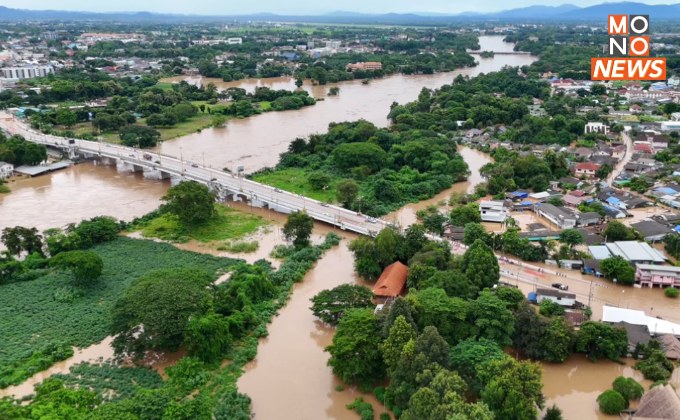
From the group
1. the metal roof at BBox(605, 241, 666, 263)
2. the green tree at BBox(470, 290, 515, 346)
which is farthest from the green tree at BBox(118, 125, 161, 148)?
the metal roof at BBox(605, 241, 666, 263)

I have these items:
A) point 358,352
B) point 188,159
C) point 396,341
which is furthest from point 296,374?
point 188,159

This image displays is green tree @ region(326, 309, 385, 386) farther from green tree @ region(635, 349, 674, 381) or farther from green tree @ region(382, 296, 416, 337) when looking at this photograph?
green tree @ region(635, 349, 674, 381)

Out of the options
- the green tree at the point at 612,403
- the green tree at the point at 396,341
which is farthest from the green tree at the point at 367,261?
the green tree at the point at 612,403

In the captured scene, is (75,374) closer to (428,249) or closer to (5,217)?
(428,249)

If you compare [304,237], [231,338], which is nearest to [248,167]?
[304,237]

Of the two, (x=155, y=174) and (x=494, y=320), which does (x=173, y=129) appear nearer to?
(x=155, y=174)
